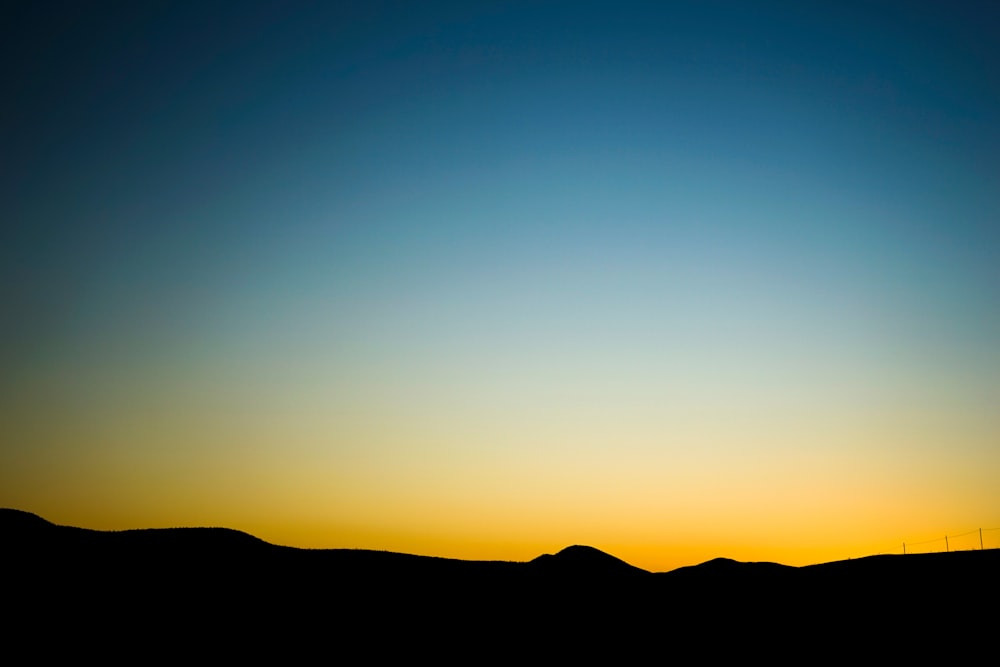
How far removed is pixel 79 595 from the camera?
3609cm

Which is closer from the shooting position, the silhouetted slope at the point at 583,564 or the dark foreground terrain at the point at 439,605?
the dark foreground terrain at the point at 439,605

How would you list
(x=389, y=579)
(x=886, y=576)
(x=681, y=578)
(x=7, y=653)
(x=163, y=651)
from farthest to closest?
(x=681, y=578), (x=389, y=579), (x=886, y=576), (x=163, y=651), (x=7, y=653)

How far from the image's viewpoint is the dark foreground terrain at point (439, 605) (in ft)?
111

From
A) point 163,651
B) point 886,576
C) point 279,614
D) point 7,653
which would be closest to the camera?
point 7,653

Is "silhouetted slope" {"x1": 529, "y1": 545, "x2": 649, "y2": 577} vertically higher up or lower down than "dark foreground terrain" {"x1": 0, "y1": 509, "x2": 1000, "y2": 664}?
higher up

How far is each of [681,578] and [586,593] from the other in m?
6.90

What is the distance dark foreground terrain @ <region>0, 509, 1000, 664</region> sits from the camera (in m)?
33.8

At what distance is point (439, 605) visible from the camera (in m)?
41.5

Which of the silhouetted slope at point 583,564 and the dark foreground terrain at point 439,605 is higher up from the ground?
the silhouetted slope at point 583,564

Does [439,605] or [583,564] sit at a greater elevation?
[583,564]

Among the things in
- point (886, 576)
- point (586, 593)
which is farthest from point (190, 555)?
point (886, 576)

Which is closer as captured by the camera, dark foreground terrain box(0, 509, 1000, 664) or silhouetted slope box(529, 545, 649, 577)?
dark foreground terrain box(0, 509, 1000, 664)

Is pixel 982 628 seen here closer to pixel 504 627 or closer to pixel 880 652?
pixel 880 652

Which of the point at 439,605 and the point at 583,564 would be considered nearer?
the point at 439,605
